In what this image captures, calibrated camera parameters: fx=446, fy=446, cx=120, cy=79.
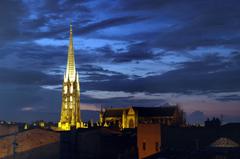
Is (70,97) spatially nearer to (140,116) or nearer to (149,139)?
(140,116)

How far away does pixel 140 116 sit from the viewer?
127250 mm

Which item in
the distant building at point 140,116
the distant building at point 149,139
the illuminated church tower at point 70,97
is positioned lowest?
the distant building at point 149,139

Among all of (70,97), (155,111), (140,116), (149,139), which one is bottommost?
(149,139)

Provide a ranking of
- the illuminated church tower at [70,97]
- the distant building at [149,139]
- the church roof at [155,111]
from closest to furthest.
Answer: the distant building at [149,139] → the church roof at [155,111] → the illuminated church tower at [70,97]

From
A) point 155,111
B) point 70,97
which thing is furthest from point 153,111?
point 70,97

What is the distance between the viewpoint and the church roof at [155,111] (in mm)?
123250

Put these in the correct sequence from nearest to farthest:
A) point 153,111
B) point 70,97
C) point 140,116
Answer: point 153,111 → point 140,116 → point 70,97

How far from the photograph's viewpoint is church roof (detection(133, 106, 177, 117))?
123250 mm

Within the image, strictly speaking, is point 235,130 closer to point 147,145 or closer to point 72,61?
point 147,145

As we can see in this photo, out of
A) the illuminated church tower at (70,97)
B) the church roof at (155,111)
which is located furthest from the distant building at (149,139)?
the illuminated church tower at (70,97)

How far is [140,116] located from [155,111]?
468cm

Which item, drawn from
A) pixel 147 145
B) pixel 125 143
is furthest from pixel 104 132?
pixel 147 145

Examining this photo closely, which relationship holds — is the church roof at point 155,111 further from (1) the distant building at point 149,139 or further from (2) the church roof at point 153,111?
(1) the distant building at point 149,139

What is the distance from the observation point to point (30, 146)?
208 ft
